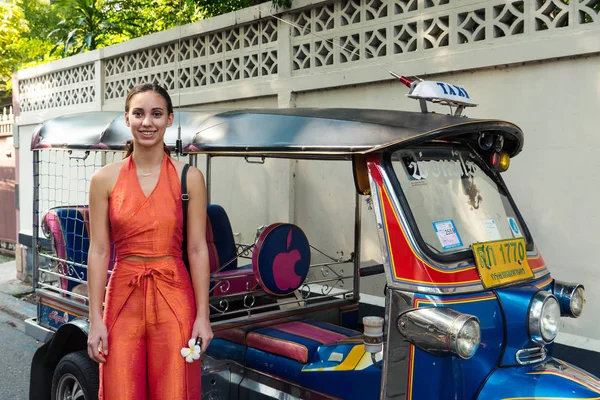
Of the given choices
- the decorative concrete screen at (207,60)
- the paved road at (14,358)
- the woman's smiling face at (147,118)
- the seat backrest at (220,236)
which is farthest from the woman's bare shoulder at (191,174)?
the decorative concrete screen at (207,60)

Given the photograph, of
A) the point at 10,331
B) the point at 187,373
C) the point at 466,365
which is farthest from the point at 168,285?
the point at 10,331

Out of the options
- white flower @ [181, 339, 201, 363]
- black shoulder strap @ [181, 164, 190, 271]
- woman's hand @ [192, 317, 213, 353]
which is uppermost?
black shoulder strap @ [181, 164, 190, 271]

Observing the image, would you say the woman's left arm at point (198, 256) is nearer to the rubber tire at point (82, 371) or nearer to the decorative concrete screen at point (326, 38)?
the decorative concrete screen at point (326, 38)

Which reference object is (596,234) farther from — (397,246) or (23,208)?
(23,208)

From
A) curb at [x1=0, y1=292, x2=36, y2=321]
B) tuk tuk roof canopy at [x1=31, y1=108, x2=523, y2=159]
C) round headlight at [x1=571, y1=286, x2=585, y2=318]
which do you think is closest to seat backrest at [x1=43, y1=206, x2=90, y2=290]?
tuk tuk roof canopy at [x1=31, y1=108, x2=523, y2=159]

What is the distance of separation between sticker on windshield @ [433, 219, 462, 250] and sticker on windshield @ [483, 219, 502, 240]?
0.76 feet

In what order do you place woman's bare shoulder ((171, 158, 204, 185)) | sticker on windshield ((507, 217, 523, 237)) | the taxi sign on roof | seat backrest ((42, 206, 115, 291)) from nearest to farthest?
woman's bare shoulder ((171, 158, 204, 185))
the taxi sign on roof
sticker on windshield ((507, 217, 523, 237))
seat backrest ((42, 206, 115, 291))

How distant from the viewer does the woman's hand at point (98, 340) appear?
2.79 meters

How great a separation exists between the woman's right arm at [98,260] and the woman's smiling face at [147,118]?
0.25m

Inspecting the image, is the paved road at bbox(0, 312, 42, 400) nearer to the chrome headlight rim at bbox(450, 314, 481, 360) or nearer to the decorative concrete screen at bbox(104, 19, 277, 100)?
the decorative concrete screen at bbox(104, 19, 277, 100)

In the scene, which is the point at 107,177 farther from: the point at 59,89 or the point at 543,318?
the point at 59,89

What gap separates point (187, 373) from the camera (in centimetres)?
286

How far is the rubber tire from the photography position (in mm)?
3672

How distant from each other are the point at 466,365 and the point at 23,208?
944cm
